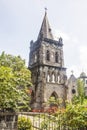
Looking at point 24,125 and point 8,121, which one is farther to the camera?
point 24,125

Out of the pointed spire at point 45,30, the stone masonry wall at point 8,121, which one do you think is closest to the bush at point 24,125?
the stone masonry wall at point 8,121

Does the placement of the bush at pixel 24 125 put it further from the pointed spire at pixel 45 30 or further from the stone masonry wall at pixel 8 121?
the pointed spire at pixel 45 30

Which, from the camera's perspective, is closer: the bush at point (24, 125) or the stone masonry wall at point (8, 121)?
the stone masonry wall at point (8, 121)

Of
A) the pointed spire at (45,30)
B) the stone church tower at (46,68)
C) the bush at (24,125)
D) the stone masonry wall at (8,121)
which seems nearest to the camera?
the stone masonry wall at (8,121)

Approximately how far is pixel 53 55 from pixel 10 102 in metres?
35.7

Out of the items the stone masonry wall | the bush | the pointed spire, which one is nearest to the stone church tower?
the pointed spire

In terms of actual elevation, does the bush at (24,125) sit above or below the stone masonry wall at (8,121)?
below

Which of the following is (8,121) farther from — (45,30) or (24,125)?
(45,30)

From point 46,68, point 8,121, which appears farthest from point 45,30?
point 8,121

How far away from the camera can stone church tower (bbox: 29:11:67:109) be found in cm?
3953

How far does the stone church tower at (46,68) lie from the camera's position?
39531mm

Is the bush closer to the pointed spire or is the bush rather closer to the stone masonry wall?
the stone masonry wall

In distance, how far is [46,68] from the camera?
41219mm

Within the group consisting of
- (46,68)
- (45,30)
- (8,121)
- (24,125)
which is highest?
(45,30)
